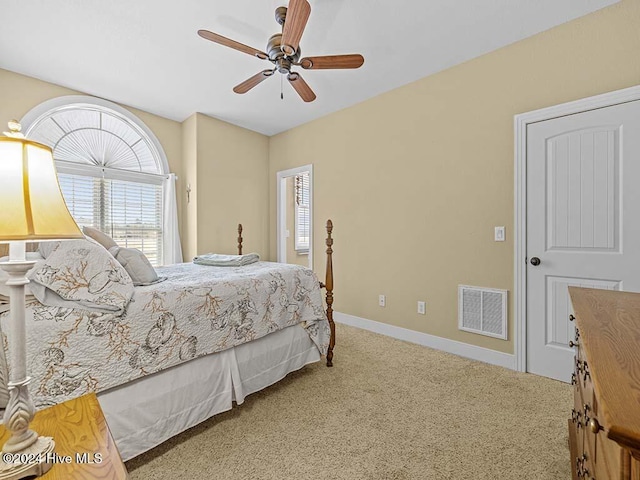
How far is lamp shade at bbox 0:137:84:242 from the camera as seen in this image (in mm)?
667

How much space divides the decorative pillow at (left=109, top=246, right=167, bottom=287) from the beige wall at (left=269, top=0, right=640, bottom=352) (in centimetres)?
241

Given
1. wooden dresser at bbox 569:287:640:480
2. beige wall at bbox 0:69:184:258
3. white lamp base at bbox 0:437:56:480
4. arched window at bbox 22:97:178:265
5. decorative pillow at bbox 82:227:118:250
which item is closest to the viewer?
wooden dresser at bbox 569:287:640:480

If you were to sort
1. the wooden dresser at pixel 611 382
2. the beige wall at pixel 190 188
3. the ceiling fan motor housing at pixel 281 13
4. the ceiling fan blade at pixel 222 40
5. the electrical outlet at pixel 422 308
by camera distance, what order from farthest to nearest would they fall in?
the beige wall at pixel 190 188 < the electrical outlet at pixel 422 308 < the ceiling fan motor housing at pixel 281 13 < the ceiling fan blade at pixel 222 40 < the wooden dresser at pixel 611 382

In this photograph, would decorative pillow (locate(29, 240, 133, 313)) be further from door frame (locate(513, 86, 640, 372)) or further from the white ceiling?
door frame (locate(513, 86, 640, 372))

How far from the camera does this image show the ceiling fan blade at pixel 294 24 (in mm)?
1657

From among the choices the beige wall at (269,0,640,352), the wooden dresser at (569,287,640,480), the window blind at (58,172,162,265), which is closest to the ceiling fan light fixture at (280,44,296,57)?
the beige wall at (269,0,640,352)

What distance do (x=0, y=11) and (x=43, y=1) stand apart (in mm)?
391

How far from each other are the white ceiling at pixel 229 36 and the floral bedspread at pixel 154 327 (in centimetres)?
190

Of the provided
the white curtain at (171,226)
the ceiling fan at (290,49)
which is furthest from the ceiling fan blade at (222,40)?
the white curtain at (171,226)

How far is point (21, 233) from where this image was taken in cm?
66

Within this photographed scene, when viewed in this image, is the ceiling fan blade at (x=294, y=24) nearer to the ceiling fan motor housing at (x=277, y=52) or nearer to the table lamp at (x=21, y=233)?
the ceiling fan motor housing at (x=277, y=52)

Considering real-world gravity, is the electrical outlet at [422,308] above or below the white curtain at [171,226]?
below

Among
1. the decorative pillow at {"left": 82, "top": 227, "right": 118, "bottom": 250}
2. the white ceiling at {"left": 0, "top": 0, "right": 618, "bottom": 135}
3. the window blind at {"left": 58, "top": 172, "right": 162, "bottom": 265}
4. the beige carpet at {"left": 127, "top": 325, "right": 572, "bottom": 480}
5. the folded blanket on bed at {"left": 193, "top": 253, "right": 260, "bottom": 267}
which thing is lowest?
the beige carpet at {"left": 127, "top": 325, "right": 572, "bottom": 480}

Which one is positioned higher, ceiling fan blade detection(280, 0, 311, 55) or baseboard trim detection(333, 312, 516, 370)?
ceiling fan blade detection(280, 0, 311, 55)
